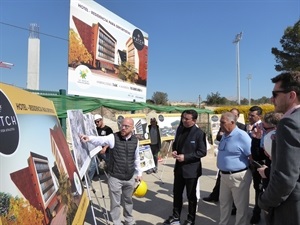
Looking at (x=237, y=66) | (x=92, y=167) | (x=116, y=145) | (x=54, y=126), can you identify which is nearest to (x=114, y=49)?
(x=92, y=167)

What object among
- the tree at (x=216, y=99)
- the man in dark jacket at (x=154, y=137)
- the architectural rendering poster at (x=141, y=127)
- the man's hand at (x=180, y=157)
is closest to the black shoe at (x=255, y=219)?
the man's hand at (x=180, y=157)

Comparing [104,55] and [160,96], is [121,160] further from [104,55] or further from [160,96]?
[160,96]

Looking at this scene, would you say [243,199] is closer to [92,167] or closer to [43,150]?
[43,150]

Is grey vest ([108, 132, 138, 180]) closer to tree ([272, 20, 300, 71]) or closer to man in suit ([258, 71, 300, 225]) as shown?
man in suit ([258, 71, 300, 225])

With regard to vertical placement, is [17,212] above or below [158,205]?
above

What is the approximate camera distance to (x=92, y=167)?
22.4 feet

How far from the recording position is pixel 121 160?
396 centimetres

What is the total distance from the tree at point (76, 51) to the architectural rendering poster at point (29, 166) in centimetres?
574

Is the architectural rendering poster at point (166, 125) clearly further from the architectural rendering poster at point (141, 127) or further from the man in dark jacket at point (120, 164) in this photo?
the man in dark jacket at point (120, 164)

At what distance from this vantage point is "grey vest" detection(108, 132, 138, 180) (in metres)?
3.96

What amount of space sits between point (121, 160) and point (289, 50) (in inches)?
1097

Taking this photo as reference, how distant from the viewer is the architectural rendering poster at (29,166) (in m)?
1.20

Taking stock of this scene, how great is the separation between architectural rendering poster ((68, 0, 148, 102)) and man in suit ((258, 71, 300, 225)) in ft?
20.1

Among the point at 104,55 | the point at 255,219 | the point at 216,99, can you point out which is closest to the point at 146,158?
the point at 255,219
